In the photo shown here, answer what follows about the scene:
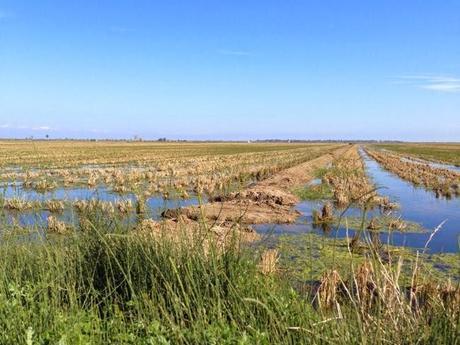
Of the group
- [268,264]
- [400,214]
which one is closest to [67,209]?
[268,264]

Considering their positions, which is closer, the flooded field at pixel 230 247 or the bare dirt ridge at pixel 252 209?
the flooded field at pixel 230 247

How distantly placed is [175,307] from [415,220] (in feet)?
49.4

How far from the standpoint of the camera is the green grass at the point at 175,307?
3.29 m

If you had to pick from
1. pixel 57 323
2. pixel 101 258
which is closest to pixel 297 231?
pixel 101 258

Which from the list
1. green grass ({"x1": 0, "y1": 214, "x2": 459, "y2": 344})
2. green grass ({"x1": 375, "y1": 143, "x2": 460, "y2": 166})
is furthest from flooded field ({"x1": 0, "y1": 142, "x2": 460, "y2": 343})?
green grass ({"x1": 375, "y1": 143, "x2": 460, "y2": 166})

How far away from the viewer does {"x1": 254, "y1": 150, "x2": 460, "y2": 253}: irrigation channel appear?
42.4 ft

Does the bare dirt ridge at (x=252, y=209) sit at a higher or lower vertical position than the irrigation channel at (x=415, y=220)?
higher

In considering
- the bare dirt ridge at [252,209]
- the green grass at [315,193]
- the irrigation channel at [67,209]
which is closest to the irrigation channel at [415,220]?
the bare dirt ridge at [252,209]

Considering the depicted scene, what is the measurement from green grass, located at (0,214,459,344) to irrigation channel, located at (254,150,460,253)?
4410 mm

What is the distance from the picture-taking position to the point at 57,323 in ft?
13.3

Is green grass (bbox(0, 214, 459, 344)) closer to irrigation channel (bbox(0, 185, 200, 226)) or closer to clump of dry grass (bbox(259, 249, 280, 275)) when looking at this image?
irrigation channel (bbox(0, 185, 200, 226))

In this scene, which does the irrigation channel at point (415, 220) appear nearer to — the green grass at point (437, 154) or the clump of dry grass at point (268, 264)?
the clump of dry grass at point (268, 264)

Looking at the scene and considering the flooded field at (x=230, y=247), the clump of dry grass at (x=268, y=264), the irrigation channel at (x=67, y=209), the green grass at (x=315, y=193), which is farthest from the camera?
the green grass at (x=315, y=193)

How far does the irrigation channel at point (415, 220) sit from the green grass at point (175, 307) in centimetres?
441
